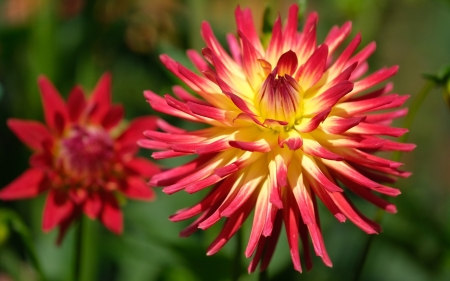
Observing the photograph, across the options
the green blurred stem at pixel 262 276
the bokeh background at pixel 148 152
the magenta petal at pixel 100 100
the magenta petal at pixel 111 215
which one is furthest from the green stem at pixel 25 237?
the green blurred stem at pixel 262 276

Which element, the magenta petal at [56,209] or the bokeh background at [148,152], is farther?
the bokeh background at [148,152]

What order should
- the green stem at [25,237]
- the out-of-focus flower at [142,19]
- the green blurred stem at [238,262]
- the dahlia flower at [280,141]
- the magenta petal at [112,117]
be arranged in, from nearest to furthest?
1. the dahlia flower at [280,141]
2. the green blurred stem at [238,262]
3. the green stem at [25,237]
4. the magenta petal at [112,117]
5. the out-of-focus flower at [142,19]

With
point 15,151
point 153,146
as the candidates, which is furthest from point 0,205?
point 153,146

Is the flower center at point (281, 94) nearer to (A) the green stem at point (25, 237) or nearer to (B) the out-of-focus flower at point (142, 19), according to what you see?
(A) the green stem at point (25, 237)

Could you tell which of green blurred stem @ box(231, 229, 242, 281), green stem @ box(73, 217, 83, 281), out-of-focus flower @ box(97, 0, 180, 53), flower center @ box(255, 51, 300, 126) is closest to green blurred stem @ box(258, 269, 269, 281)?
green blurred stem @ box(231, 229, 242, 281)

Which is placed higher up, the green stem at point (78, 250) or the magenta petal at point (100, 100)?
the magenta petal at point (100, 100)

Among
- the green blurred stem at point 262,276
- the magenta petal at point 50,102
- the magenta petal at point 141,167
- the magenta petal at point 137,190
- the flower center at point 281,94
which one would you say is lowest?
the green blurred stem at point 262,276

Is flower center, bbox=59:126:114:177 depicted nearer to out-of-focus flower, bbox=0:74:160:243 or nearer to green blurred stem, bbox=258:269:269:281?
out-of-focus flower, bbox=0:74:160:243
